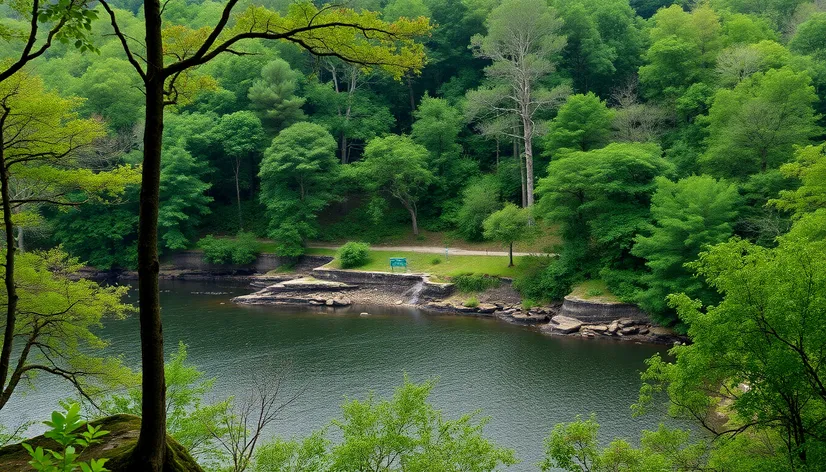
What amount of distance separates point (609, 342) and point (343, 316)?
12.9 meters

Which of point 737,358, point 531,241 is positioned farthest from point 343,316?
point 737,358

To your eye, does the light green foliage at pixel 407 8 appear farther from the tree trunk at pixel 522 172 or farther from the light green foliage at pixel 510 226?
the light green foliage at pixel 510 226

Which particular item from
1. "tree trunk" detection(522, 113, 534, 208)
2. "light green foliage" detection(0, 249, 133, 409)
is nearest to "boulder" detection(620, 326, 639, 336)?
"tree trunk" detection(522, 113, 534, 208)

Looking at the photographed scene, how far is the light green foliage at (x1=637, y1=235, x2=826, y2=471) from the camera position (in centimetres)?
884

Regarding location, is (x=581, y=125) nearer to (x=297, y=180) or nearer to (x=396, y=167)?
(x=396, y=167)

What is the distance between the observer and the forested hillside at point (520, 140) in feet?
88.6

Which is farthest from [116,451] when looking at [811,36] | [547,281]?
[811,36]

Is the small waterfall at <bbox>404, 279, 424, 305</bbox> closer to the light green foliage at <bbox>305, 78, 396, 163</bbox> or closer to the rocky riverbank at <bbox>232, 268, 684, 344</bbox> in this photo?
the rocky riverbank at <bbox>232, 268, 684, 344</bbox>

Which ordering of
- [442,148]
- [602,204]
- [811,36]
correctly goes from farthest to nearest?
[442,148] < [811,36] < [602,204]

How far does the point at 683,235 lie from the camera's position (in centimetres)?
2467

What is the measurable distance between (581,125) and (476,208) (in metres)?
7.80

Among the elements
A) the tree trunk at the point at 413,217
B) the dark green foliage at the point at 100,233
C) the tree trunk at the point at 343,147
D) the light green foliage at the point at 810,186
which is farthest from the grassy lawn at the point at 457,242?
the light green foliage at the point at 810,186

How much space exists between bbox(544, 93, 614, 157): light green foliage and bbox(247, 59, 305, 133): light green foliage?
18.4 m

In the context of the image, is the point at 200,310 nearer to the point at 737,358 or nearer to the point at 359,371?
the point at 359,371
